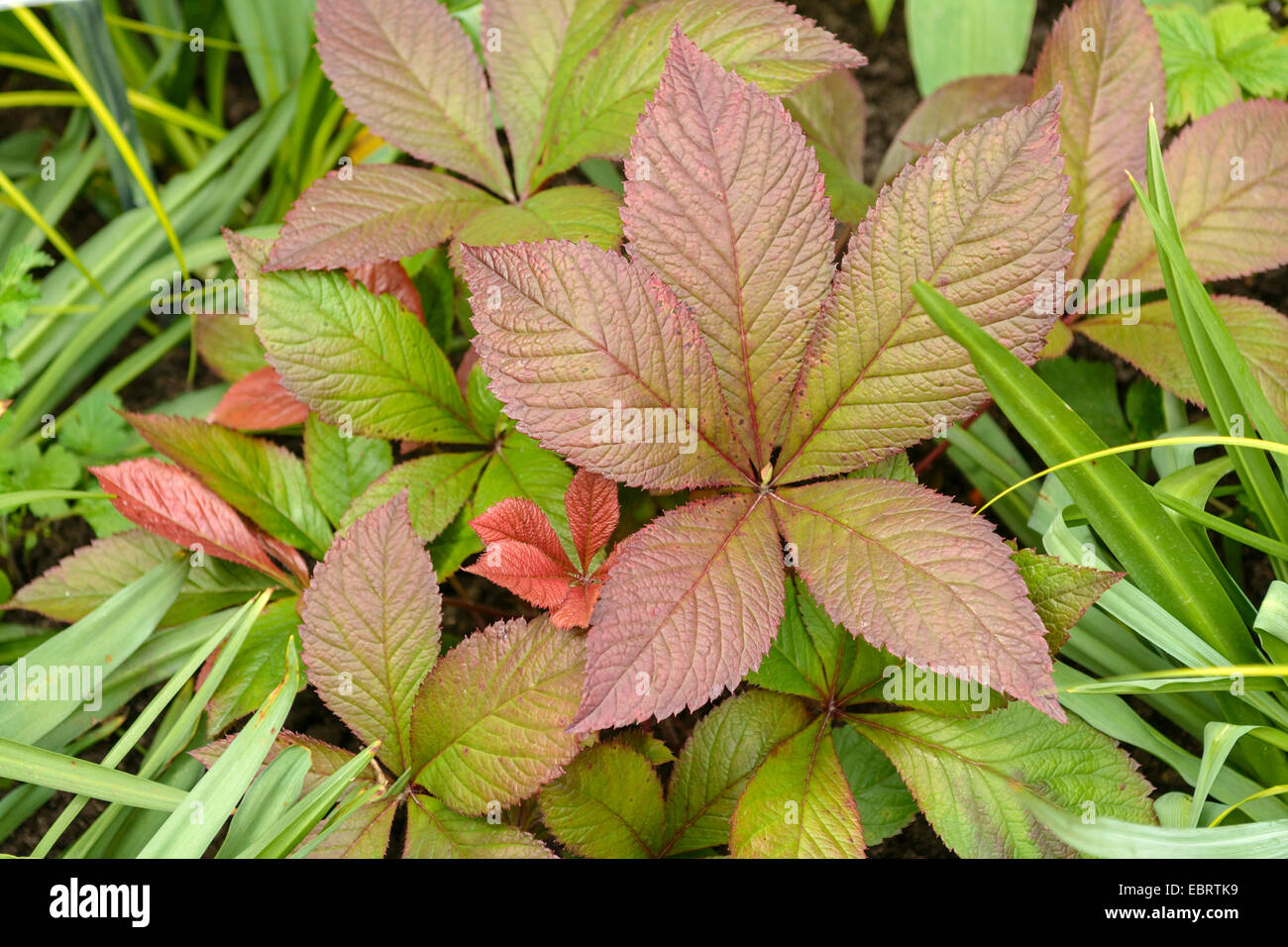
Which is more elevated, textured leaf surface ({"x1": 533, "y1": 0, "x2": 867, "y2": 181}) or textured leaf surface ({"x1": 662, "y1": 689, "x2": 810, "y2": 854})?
textured leaf surface ({"x1": 533, "y1": 0, "x2": 867, "y2": 181})

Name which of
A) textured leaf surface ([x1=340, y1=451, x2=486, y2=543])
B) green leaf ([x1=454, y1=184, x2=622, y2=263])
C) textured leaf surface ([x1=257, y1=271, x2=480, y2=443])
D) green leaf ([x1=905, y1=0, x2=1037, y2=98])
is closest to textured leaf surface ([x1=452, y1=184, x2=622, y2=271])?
green leaf ([x1=454, y1=184, x2=622, y2=263])

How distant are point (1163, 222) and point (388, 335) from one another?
3.24 ft

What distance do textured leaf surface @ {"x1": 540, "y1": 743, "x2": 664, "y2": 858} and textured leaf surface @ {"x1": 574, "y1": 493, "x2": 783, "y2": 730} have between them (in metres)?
0.26

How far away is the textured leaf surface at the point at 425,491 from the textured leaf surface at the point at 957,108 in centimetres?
86

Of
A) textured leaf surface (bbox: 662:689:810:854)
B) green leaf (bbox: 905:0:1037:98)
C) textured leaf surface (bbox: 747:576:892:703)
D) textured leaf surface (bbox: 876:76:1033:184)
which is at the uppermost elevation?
green leaf (bbox: 905:0:1037:98)

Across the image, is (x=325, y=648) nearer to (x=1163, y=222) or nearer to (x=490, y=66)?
(x=490, y=66)

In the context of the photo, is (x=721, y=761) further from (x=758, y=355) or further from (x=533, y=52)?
(x=533, y=52)

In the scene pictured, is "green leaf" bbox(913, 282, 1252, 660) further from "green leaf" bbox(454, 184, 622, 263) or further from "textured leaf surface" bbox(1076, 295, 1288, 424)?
"green leaf" bbox(454, 184, 622, 263)

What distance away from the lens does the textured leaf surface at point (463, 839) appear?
111 centimetres

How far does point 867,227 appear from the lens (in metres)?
1.07

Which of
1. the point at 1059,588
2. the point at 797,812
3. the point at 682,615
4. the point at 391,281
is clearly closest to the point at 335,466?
the point at 391,281

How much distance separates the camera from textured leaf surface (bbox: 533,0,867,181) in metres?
1.24

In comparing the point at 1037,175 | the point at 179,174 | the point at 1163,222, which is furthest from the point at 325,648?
the point at 179,174

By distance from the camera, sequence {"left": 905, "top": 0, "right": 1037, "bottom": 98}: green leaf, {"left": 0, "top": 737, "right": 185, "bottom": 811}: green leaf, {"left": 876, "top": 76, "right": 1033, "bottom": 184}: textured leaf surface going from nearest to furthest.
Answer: {"left": 0, "top": 737, "right": 185, "bottom": 811}: green leaf
{"left": 876, "top": 76, "right": 1033, "bottom": 184}: textured leaf surface
{"left": 905, "top": 0, "right": 1037, "bottom": 98}: green leaf
